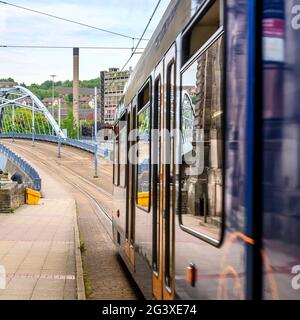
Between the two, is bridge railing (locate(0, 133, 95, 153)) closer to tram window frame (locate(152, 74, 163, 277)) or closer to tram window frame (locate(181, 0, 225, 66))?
tram window frame (locate(152, 74, 163, 277))

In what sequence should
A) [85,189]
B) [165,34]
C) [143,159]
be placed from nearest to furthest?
1. [165,34]
2. [143,159]
3. [85,189]

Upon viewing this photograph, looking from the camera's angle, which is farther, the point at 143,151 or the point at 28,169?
the point at 28,169

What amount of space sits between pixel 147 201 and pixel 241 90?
3785 millimetres

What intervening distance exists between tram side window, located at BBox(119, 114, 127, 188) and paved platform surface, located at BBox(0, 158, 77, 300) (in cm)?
175

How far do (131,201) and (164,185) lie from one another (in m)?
3.29

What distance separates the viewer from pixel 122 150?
10.5 metres

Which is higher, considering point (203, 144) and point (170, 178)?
point (203, 144)

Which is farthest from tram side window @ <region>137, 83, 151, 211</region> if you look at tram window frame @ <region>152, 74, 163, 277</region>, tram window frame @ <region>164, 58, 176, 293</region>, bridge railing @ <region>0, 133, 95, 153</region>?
bridge railing @ <region>0, 133, 95, 153</region>

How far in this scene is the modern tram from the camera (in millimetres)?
2799

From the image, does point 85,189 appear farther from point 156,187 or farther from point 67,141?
point 156,187

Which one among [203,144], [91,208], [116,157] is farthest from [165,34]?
[91,208]

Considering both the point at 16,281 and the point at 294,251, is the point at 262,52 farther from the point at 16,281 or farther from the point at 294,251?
the point at 16,281
